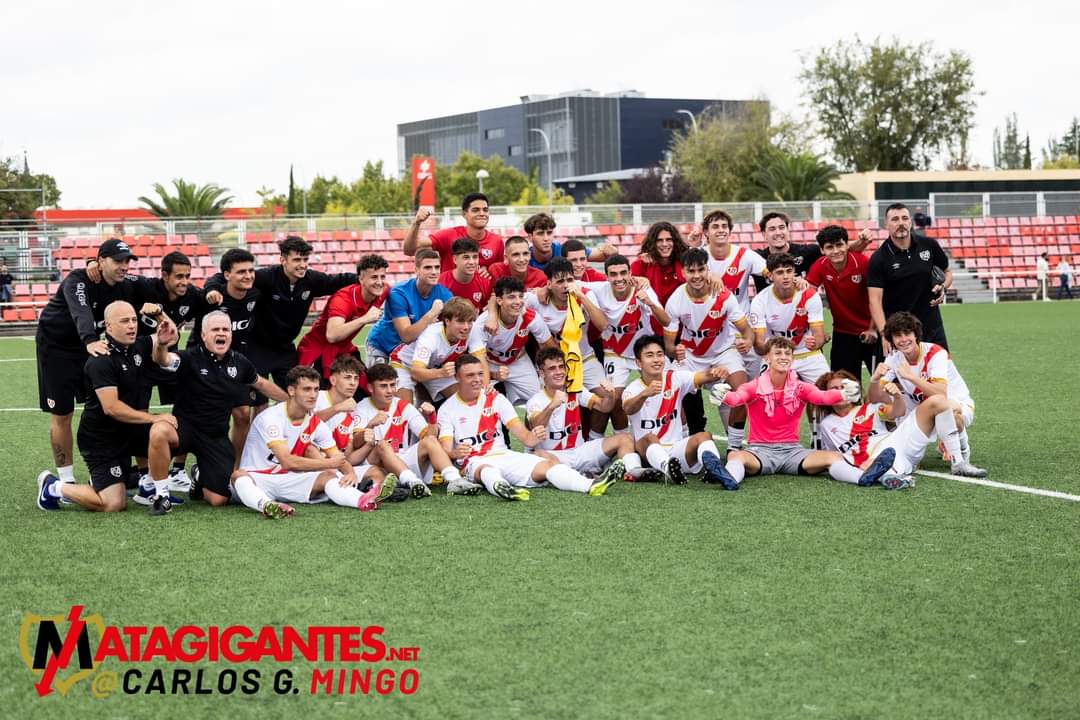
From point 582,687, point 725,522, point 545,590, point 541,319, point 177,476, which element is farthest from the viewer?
point 541,319

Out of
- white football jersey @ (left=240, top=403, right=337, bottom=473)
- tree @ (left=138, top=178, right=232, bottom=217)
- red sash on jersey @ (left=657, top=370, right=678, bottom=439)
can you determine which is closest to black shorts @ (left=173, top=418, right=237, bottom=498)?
white football jersey @ (left=240, top=403, right=337, bottom=473)

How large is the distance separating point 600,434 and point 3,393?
9.33m

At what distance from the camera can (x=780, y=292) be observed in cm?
882

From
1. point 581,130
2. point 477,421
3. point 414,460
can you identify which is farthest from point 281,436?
point 581,130

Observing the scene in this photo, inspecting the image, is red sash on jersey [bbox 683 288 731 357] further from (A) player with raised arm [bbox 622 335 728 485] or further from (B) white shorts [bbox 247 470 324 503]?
(B) white shorts [bbox 247 470 324 503]

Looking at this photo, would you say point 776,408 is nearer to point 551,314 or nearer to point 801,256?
point 551,314

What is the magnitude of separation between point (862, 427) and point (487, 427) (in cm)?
254

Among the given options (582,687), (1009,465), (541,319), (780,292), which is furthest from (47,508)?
(1009,465)

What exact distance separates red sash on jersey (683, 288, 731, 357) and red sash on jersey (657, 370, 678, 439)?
48 centimetres

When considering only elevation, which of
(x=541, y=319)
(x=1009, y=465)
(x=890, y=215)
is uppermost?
(x=890, y=215)

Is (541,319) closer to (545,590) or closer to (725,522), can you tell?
(725,522)

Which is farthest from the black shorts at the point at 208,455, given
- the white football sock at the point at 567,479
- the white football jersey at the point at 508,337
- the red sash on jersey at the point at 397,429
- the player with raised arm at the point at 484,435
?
the white football sock at the point at 567,479

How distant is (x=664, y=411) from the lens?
27.6 feet

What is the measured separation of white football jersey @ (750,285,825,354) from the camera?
8867 millimetres
